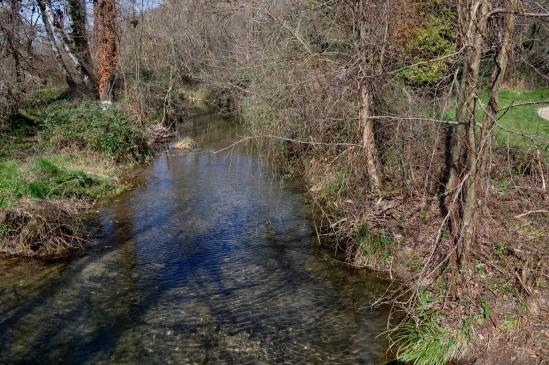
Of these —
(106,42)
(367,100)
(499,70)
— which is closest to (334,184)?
(367,100)

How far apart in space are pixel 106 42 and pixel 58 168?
9.35m

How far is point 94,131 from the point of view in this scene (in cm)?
1520

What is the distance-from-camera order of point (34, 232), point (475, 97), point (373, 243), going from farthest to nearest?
point (34, 232) < point (373, 243) < point (475, 97)

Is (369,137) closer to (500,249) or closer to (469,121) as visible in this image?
(500,249)

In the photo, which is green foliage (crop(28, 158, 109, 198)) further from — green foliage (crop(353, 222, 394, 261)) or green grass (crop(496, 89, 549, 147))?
green grass (crop(496, 89, 549, 147))

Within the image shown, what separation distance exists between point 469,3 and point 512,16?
2.54 feet

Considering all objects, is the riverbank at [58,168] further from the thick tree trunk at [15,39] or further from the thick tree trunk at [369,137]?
the thick tree trunk at [369,137]

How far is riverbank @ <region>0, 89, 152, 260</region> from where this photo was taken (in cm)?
891

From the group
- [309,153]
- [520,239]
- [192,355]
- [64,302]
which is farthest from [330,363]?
[309,153]

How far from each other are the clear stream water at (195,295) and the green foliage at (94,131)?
4.11 meters

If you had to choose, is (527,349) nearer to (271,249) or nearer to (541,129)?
(271,249)

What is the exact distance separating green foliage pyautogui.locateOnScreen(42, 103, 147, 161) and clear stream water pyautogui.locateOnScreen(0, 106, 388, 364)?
4107 millimetres

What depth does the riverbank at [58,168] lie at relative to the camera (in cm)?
891

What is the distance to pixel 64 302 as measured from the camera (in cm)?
729
